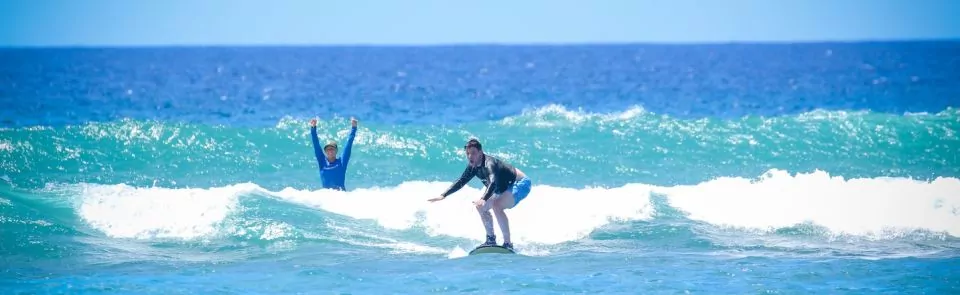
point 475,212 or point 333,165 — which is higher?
point 333,165

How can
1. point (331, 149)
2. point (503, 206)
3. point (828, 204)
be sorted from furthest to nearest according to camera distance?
1. point (828, 204)
2. point (331, 149)
3. point (503, 206)

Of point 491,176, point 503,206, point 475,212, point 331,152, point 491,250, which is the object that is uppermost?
point 331,152

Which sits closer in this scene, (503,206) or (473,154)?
(473,154)

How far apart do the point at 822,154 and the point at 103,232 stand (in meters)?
14.7

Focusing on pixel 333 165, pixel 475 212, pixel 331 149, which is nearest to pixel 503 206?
pixel 475 212

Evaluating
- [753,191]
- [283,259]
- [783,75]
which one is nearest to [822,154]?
[753,191]

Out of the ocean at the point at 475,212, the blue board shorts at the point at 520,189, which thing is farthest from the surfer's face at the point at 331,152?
the blue board shorts at the point at 520,189

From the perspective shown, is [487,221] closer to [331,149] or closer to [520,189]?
[520,189]

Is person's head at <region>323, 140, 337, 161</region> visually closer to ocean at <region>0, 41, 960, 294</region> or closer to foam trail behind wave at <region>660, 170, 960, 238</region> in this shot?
ocean at <region>0, 41, 960, 294</region>

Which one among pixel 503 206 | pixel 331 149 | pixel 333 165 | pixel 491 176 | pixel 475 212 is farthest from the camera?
pixel 475 212

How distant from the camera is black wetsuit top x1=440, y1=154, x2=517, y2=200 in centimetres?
1115

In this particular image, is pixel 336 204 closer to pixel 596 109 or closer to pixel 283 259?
pixel 283 259

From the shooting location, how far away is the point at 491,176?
439 inches

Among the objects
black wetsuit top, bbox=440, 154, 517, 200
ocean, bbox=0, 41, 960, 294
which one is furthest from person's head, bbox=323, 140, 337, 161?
black wetsuit top, bbox=440, 154, 517, 200
